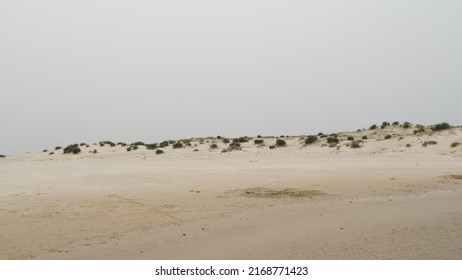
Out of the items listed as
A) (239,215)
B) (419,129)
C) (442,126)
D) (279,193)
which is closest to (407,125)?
(419,129)

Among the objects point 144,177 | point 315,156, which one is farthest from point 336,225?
point 315,156

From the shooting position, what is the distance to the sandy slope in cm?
639

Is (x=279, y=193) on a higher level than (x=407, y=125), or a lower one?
lower

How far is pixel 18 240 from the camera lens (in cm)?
693

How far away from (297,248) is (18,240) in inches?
184

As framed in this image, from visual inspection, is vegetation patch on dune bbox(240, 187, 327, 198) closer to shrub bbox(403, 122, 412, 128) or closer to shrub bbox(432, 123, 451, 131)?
shrub bbox(432, 123, 451, 131)

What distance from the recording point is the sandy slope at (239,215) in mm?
6387

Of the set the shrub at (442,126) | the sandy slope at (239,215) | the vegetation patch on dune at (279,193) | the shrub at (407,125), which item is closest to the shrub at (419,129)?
the shrub at (407,125)

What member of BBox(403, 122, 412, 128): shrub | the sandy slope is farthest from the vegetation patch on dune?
BBox(403, 122, 412, 128): shrub

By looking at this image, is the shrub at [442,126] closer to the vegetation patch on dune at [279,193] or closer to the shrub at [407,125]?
the shrub at [407,125]

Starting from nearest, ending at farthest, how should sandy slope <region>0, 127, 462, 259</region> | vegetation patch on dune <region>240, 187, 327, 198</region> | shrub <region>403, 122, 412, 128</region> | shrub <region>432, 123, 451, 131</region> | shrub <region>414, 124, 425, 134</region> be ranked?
sandy slope <region>0, 127, 462, 259</region>
vegetation patch on dune <region>240, 187, 327, 198</region>
shrub <region>432, 123, 451, 131</region>
shrub <region>414, 124, 425, 134</region>
shrub <region>403, 122, 412, 128</region>

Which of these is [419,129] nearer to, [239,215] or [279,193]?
[279,193]

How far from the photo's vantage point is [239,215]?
8.97 meters
